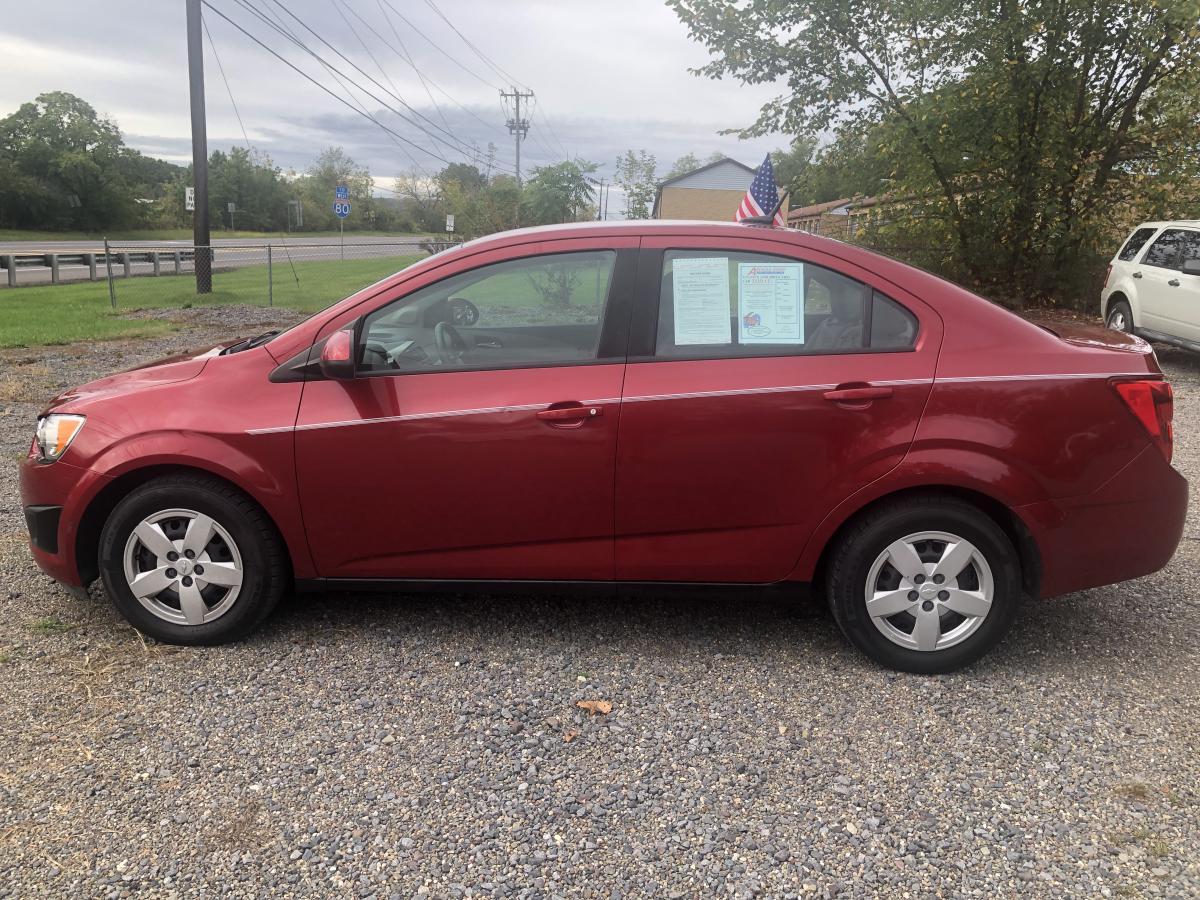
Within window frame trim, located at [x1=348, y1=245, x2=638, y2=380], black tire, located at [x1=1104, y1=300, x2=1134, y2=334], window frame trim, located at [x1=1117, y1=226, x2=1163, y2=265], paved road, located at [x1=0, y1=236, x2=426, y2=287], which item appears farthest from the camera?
paved road, located at [x1=0, y1=236, x2=426, y2=287]

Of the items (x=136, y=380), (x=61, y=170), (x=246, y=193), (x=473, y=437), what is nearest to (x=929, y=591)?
(x=473, y=437)

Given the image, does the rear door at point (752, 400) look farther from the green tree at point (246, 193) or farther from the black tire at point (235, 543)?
the green tree at point (246, 193)

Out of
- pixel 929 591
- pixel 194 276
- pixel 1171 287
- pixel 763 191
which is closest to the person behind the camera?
pixel 929 591

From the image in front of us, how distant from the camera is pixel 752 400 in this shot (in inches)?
126

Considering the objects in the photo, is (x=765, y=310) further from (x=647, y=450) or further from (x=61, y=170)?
(x=61, y=170)

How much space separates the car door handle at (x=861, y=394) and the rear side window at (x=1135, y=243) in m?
10.9

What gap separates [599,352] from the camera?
11.0 ft

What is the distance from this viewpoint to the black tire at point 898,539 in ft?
10.6

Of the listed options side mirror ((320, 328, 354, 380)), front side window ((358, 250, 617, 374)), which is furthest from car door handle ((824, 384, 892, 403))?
side mirror ((320, 328, 354, 380))

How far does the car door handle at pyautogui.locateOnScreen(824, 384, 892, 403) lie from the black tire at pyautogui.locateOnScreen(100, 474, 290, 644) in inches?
86.6

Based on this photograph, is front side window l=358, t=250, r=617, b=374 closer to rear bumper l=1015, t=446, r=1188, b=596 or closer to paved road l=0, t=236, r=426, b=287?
rear bumper l=1015, t=446, r=1188, b=596

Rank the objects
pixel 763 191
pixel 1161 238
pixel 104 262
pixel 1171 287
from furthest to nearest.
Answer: pixel 104 262 → pixel 763 191 → pixel 1161 238 → pixel 1171 287

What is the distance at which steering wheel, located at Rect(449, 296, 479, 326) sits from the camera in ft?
11.6

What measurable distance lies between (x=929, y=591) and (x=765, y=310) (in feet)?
3.99
